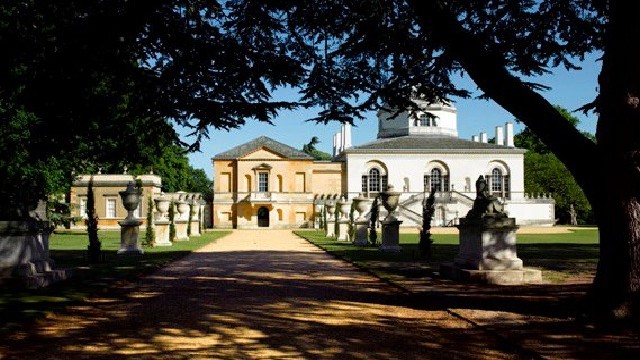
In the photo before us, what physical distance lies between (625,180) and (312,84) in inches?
213

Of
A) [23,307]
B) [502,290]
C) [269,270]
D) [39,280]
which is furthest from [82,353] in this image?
[269,270]

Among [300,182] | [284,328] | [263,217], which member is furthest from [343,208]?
[263,217]

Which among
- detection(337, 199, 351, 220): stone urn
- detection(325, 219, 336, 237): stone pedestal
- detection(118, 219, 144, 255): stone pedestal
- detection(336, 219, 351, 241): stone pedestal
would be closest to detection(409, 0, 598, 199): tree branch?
detection(118, 219, 144, 255): stone pedestal

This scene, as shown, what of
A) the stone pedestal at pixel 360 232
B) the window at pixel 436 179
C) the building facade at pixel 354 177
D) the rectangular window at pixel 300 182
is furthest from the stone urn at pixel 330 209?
the window at pixel 436 179

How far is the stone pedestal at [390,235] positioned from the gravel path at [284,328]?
31.4 feet

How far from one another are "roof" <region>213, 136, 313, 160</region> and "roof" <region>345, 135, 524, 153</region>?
15.8ft

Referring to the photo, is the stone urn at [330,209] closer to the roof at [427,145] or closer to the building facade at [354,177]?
the building facade at [354,177]

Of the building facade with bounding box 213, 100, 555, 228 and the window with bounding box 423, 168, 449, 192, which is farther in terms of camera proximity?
the window with bounding box 423, 168, 449, 192

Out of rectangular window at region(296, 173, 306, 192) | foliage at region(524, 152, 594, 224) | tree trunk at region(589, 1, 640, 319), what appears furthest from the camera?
foliage at region(524, 152, 594, 224)

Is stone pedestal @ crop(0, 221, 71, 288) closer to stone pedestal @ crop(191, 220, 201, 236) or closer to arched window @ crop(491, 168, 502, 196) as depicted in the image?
stone pedestal @ crop(191, 220, 201, 236)

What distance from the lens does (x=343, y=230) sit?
95.8 feet

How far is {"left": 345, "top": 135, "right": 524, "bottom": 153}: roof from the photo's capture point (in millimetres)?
57125

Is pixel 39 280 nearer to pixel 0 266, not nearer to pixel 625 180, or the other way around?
pixel 0 266

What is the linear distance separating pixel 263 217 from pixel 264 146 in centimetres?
670
